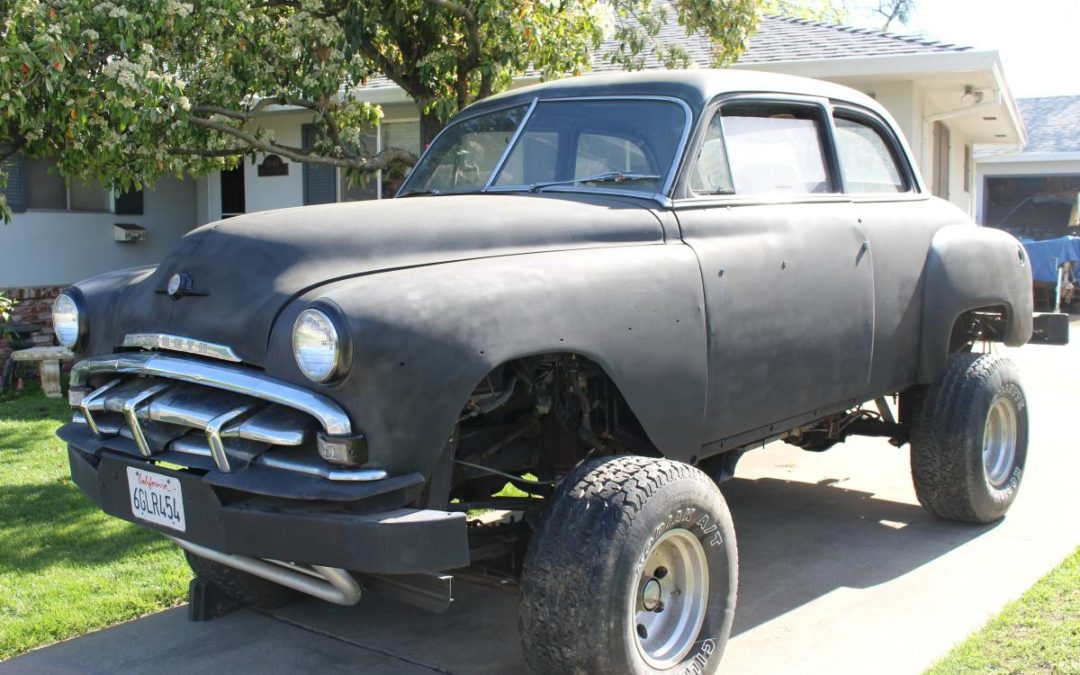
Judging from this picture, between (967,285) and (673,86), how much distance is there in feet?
6.43

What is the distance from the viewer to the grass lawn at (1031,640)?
400 centimetres

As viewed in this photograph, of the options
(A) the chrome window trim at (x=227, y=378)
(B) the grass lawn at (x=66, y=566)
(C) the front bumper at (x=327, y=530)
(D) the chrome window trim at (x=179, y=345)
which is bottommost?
(B) the grass lawn at (x=66, y=566)

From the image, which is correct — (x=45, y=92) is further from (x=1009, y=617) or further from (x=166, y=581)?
(x=1009, y=617)

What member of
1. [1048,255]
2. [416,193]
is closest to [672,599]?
[416,193]

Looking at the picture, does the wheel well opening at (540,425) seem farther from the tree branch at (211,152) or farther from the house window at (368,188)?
the house window at (368,188)

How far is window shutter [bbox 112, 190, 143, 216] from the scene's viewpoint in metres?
15.5

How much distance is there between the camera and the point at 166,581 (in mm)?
5188

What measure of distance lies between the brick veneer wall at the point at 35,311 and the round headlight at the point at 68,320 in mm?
9345

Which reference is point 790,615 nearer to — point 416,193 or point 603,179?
point 603,179

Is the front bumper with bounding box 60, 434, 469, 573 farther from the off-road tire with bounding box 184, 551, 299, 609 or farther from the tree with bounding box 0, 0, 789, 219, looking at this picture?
the tree with bounding box 0, 0, 789, 219

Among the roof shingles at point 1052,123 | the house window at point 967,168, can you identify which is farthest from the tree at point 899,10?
the house window at point 967,168

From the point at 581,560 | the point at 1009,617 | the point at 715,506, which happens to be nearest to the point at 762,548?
the point at 1009,617

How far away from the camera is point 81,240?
48.9 ft

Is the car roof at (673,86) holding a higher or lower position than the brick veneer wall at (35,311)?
higher
